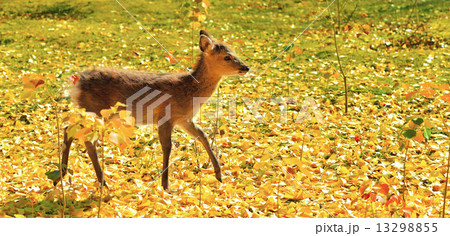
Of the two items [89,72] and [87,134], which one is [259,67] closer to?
[89,72]

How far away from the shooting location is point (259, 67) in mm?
10359

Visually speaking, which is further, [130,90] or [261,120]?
[261,120]

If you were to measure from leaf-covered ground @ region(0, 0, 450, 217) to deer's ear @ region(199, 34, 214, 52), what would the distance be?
0.69 metres

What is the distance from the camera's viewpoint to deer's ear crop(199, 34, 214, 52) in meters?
5.12

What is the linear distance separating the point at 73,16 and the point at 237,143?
10106 millimetres

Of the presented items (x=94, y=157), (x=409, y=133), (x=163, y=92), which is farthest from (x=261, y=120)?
(x=409, y=133)

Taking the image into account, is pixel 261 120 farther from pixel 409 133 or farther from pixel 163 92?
pixel 409 133

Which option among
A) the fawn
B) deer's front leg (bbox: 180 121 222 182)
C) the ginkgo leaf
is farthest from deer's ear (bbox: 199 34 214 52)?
the ginkgo leaf

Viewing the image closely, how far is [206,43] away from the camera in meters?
5.17

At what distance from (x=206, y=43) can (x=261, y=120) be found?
2707mm

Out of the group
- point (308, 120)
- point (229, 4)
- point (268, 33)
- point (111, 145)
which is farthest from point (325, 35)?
point (111, 145)

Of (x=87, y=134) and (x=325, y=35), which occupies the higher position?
(x=325, y=35)

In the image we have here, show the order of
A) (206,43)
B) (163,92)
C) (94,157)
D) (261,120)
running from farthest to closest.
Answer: (261,120) → (163,92) → (206,43) → (94,157)

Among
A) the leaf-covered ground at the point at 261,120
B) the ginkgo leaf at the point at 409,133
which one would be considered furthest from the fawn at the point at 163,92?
the ginkgo leaf at the point at 409,133
